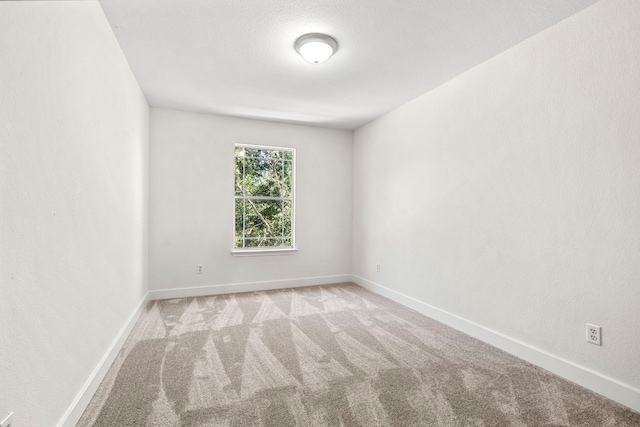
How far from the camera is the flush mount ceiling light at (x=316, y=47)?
2379 millimetres

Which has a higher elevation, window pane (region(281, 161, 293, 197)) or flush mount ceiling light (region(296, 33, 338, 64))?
flush mount ceiling light (region(296, 33, 338, 64))

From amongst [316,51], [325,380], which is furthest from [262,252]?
[316,51]

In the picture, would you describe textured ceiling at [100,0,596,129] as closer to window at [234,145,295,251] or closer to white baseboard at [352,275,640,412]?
window at [234,145,295,251]

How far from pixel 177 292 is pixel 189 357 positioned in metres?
1.89

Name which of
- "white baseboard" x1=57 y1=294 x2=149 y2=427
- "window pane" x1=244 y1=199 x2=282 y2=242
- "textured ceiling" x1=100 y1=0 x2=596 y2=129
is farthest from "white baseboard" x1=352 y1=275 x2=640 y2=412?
"white baseboard" x1=57 y1=294 x2=149 y2=427

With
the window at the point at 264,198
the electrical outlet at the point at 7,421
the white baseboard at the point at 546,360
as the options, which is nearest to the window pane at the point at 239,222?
the window at the point at 264,198

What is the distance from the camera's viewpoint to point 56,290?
A: 1.47 meters

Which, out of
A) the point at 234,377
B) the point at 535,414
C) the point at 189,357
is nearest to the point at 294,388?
the point at 234,377

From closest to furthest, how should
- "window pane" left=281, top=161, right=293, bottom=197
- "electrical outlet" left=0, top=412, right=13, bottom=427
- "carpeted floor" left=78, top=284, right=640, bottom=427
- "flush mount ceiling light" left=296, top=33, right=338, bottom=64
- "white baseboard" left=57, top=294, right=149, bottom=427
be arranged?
"electrical outlet" left=0, top=412, right=13, bottom=427 → "white baseboard" left=57, top=294, right=149, bottom=427 → "carpeted floor" left=78, top=284, right=640, bottom=427 → "flush mount ceiling light" left=296, top=33, right=338, bottom=64 → "window pane" left=281, top=161, right=293, bottom=197

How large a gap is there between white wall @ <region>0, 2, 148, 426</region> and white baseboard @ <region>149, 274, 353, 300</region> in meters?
1.59

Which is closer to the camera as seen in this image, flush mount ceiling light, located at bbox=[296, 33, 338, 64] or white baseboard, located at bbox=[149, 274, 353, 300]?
flush mount ceiling light, located at bbox=[296, 33, 338, 64]

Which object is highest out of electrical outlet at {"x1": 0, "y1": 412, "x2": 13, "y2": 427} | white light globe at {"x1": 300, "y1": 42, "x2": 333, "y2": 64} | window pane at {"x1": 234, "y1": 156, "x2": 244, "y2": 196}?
white light globe at {"x1": 300, "y1": 42, "x2": 333, "y2": 64}

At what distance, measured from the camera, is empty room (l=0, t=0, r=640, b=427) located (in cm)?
144

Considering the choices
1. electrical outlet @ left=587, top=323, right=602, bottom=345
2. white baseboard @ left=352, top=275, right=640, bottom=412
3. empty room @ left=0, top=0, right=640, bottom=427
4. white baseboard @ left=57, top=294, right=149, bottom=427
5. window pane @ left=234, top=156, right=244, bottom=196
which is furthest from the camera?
window pane @ left=234, top=156, right=244, bottom=196
